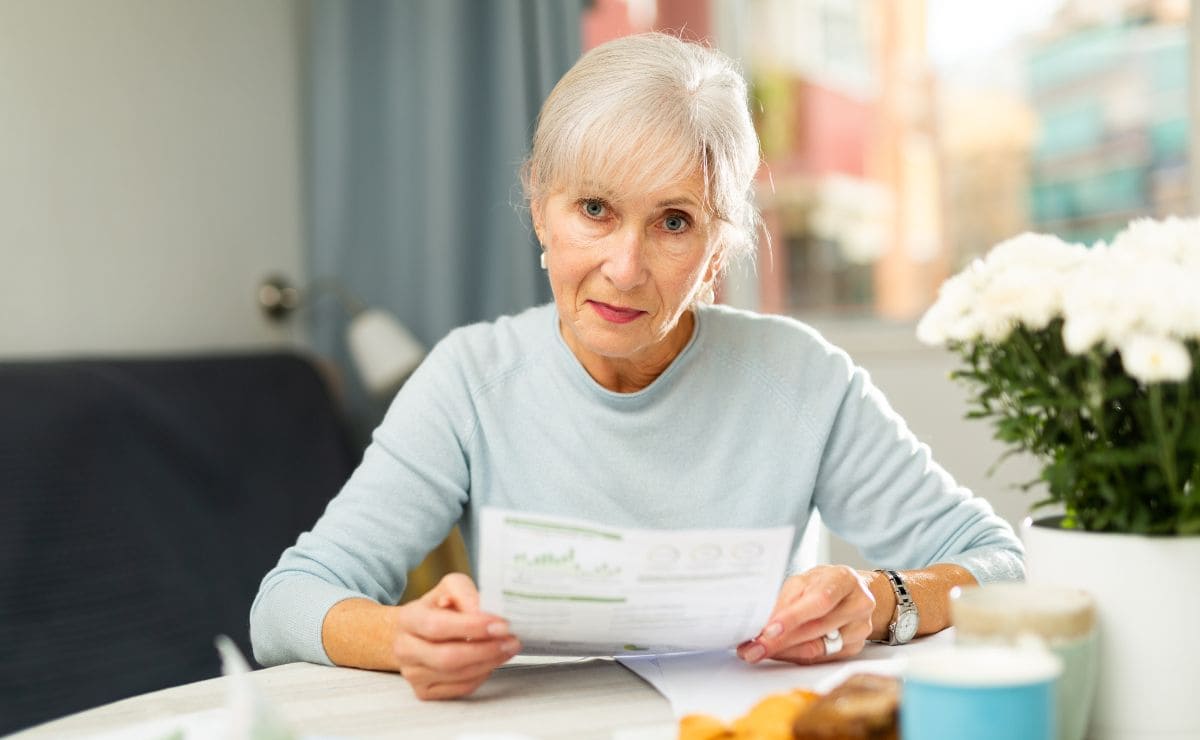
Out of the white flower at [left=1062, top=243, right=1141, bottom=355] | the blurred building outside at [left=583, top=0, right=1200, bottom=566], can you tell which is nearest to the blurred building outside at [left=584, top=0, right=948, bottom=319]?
the blurred building outside at [left=583, top=0, right=1200, bottom=566]

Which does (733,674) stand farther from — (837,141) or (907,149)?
(837,141)

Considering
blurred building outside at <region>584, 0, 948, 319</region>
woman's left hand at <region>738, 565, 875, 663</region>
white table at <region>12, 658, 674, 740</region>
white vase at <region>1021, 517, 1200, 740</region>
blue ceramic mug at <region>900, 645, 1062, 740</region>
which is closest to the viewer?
blue ceramic mug at <region>900, 645, 1062, 740</region>

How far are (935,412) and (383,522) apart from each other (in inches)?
63.2

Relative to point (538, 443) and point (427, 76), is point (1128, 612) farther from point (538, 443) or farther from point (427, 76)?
point (427, 76)

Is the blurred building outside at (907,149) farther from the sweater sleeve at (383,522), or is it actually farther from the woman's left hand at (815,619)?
the woman's left hand at (815,619)

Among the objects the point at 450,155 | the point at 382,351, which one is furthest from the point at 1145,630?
the point at 450,155

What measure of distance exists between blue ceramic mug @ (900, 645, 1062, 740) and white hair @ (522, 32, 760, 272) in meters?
0.65

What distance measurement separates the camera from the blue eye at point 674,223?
1.29 meters

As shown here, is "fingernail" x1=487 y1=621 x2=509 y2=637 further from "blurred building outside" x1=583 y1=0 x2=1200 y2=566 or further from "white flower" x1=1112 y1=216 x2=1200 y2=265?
"blurred building outside" x1=583 y1=0 x2=1200 y2=566

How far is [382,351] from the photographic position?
2672 mm

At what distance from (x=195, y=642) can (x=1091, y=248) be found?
181cm

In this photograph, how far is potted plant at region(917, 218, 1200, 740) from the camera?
77 cm

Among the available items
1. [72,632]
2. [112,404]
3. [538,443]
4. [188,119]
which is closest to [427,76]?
[188,119]

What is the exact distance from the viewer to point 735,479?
139 centimetres
